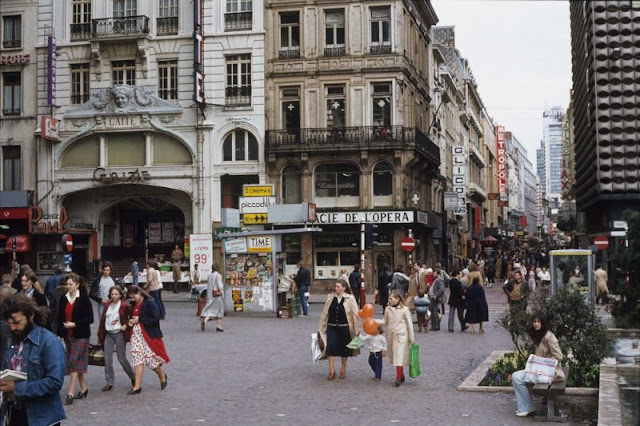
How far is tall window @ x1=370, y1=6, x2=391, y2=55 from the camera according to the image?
42188 millimetres

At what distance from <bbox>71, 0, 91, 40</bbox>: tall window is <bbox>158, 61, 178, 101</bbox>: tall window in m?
4.26

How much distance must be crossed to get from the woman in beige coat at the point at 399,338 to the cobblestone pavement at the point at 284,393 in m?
0.35

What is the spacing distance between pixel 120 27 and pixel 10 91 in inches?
267

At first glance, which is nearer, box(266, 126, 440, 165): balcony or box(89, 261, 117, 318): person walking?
box(89, 261, 117, 318): person walking

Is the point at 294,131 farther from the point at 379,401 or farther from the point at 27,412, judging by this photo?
the point at 27,412

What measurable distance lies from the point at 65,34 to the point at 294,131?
12790mm

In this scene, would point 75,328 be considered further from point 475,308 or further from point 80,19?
point 80,19

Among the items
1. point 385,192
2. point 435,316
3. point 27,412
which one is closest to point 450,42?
point 385,192

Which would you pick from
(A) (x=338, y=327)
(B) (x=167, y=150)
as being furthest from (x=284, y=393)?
(B) (x=167, y=150)

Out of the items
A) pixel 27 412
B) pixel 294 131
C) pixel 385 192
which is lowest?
pixel 27 412

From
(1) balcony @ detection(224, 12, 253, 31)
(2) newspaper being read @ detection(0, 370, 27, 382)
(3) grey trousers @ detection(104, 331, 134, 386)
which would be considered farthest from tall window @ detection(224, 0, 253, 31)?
(2) newspaper being read @ detection(0, 370, 27, 382)

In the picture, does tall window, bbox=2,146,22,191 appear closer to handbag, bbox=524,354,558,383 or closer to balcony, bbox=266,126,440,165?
balcony, bbox=266,126,440,165

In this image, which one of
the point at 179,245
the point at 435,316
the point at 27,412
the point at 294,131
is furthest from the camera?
the point at 179,245

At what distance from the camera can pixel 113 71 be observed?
43.9m
